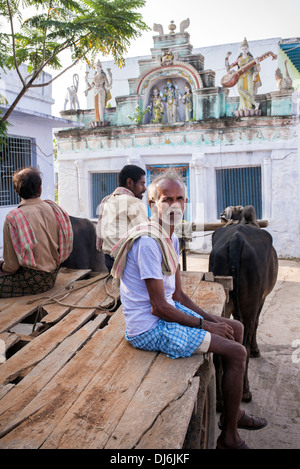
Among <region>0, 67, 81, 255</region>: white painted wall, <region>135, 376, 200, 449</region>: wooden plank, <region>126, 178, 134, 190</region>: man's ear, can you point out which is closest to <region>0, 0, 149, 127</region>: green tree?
<region>0, 67, 81, 255</region>: white painted wall

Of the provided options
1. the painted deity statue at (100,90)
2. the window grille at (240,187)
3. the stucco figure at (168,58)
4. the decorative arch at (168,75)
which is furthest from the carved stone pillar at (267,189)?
the painted deity statue at (100,90)

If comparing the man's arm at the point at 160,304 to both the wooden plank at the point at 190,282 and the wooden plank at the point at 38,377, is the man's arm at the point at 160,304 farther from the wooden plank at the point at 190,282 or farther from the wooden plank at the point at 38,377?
the wooden plank at the point at 190,282

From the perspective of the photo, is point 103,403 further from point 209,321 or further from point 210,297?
point 210,297

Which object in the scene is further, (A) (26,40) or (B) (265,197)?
(B) (265,197)

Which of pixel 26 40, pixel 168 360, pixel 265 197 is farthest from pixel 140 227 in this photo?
pixel 265 197

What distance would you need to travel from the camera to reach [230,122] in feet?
37.7

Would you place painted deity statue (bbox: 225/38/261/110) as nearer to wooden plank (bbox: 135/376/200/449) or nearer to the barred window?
the barred window

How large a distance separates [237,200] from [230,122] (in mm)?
1991

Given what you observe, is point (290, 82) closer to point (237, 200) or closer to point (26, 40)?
point (237, 200)

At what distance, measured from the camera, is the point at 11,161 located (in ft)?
30.2

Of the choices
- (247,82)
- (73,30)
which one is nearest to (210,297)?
(73,30)

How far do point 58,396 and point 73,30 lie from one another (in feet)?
Answer: 21.0

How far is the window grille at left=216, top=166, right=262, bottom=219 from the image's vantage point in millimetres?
11641

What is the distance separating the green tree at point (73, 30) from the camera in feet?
22.8
